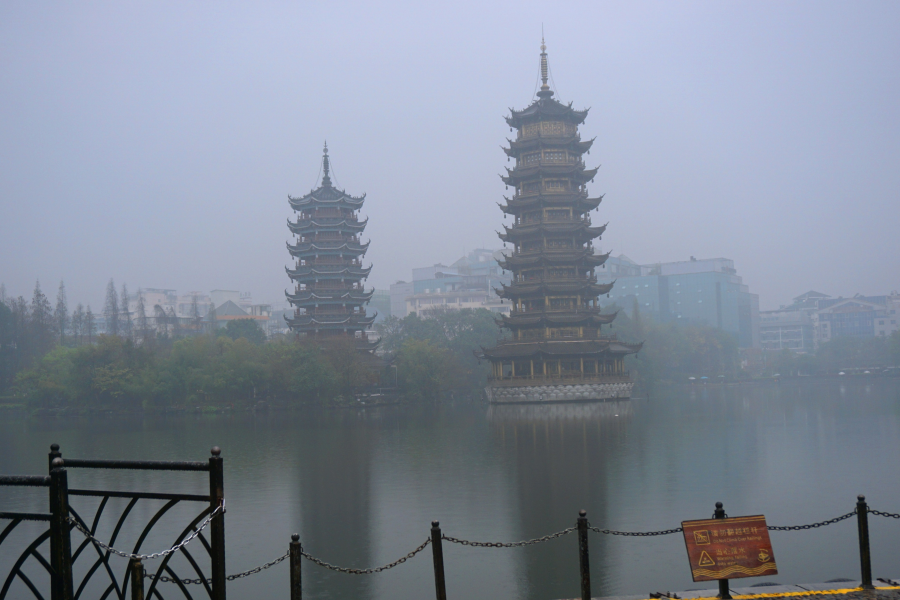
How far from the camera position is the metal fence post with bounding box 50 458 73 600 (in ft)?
17.9

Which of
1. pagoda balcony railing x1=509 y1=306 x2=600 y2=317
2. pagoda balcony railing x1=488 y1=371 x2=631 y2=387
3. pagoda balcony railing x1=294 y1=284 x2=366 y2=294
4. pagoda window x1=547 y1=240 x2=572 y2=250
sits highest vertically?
pagoda window x1=547 y1=240 x2=572 y2=250

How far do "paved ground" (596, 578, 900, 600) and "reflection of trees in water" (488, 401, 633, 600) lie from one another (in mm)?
2367

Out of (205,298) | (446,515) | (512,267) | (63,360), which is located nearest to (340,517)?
(446,515)

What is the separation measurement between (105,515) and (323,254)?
4584 centimetres

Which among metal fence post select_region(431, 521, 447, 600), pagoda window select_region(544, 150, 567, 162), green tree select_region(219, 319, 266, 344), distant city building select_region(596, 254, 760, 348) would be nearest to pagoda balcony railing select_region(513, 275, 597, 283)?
pagoda window select_region(544, 150, 567, 162)

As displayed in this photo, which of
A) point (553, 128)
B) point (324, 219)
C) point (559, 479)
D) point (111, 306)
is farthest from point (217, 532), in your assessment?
point (111, 306)

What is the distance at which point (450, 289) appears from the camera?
411ft

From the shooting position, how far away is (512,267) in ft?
168

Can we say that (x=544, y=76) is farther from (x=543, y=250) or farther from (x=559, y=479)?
(x=559, y=479)

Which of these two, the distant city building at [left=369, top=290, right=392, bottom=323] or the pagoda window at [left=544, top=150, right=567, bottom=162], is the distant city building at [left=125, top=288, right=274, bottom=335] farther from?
the pagoda window at [left=544, top=150, right=567, bottom=162]

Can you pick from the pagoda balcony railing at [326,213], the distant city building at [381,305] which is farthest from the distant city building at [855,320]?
the pagoda balcony railing at [326,213]

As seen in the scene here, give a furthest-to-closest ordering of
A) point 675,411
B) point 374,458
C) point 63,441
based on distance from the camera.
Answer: point 675,411 → point 63,441 → point 374,458

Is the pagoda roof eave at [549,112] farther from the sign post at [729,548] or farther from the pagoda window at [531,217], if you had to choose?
the sign post at [729,548]

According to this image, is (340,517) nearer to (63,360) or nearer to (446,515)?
(446,515)
